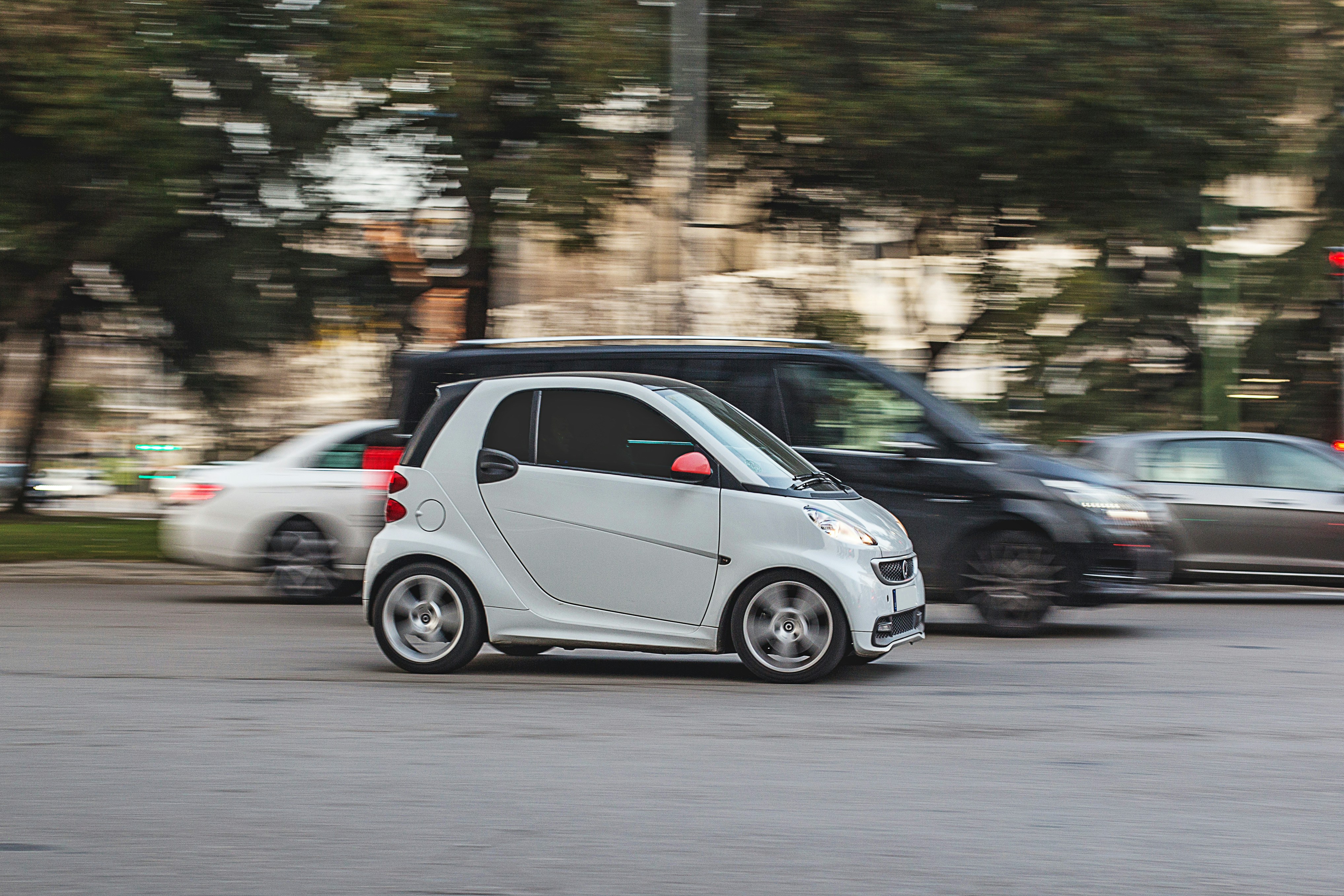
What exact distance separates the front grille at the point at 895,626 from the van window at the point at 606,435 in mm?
→ 1325

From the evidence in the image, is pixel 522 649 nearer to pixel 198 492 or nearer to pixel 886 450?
pixel 886 450

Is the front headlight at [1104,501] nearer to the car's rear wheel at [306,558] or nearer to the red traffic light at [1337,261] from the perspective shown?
the car's rear wheel at [306,558]

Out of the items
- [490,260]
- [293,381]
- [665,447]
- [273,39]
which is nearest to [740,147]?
[490,260]

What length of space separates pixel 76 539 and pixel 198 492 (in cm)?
730

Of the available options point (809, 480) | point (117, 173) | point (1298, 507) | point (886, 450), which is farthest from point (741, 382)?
point (117, 173)

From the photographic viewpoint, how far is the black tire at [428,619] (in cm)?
785

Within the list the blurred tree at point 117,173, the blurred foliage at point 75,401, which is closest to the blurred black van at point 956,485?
the blurred tree at point 117,173

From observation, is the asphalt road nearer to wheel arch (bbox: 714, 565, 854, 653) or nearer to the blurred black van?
wheel arch (bbox: 714, 565, 854, 653)

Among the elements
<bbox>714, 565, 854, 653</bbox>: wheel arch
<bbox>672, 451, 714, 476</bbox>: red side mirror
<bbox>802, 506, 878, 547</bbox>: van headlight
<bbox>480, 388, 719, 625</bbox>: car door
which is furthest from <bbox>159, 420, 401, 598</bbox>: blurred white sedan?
<bbox>802, 506, 878, 547</bbox>: van headlight

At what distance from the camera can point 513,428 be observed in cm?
789

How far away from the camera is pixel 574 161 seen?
17391 millimetres

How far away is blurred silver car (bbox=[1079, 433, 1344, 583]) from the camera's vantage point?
12.2 metres

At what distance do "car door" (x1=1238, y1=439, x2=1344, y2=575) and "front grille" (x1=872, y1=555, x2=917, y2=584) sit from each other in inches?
221

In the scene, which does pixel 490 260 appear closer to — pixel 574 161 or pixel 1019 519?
pixel 574 161
